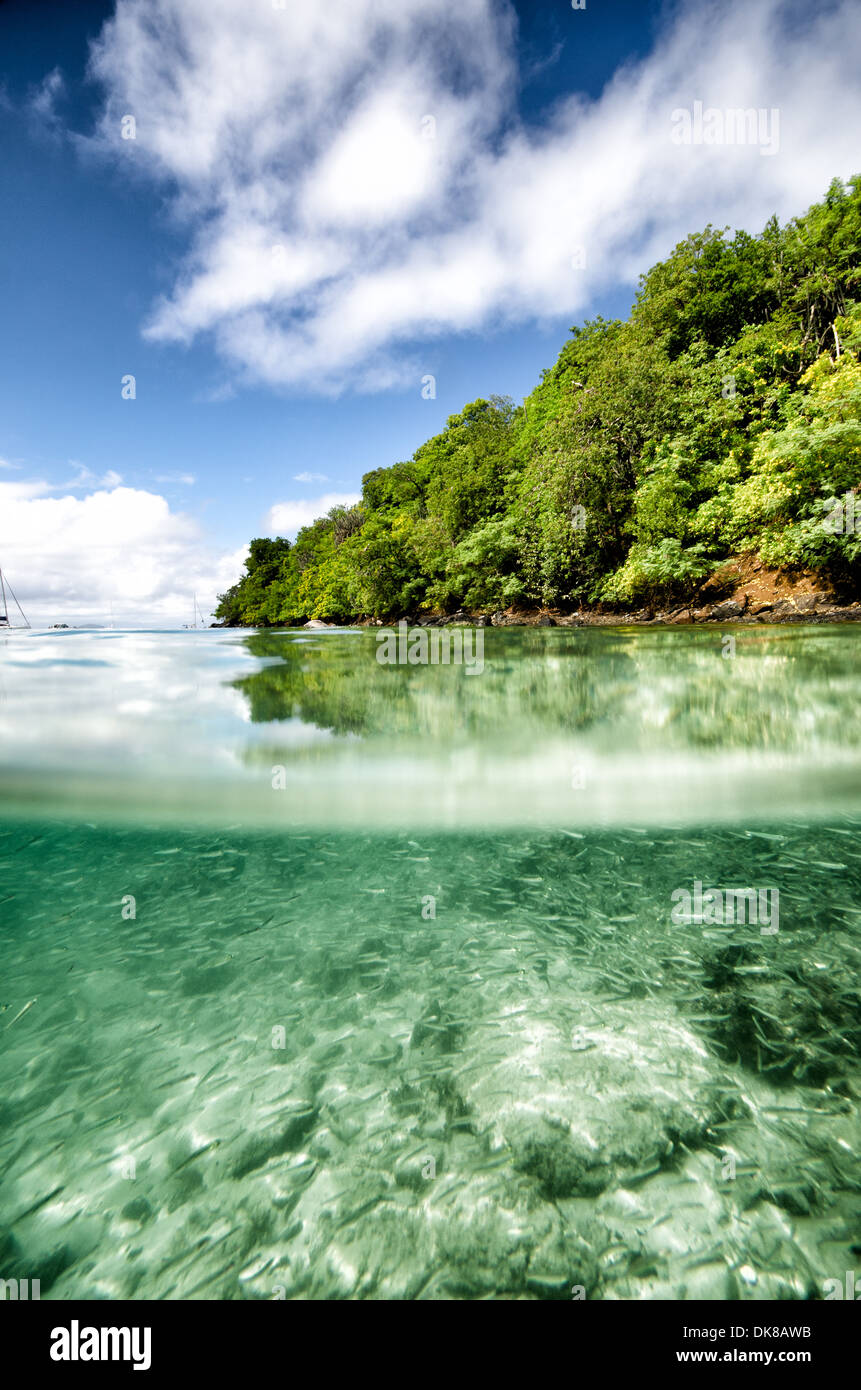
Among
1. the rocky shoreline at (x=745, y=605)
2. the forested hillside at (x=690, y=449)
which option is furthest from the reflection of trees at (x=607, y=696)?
the forested hillside at (x=690, y=449)

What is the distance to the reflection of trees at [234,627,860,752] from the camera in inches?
258

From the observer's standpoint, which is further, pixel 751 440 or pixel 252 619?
pixel 252 619

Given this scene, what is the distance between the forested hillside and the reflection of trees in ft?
21.4

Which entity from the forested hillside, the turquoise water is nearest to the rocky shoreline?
the forested hillside

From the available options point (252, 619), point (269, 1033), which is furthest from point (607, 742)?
point (252, 619)

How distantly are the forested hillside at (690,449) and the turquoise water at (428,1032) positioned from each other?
17.2 metres

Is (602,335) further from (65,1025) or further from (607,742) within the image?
(65,1025)

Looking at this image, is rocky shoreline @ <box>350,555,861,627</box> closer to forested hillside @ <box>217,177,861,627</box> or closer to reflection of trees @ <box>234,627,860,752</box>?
forested hillside @ <box>217,177,861,627</box>

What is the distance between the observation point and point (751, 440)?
22281 millimetres

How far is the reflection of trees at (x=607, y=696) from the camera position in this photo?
21.5 feet

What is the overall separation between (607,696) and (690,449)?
19632 mm
